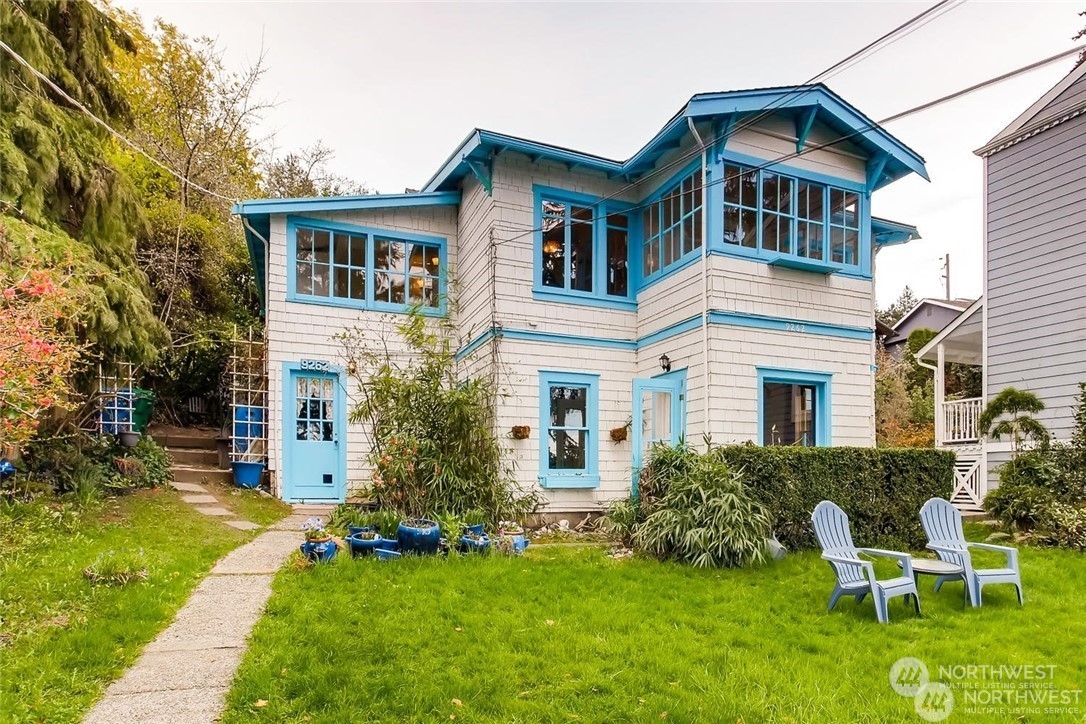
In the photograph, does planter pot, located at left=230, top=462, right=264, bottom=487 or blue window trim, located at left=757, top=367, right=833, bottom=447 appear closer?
blue window trim, located at left=757, top=367, right=833, bottom=447

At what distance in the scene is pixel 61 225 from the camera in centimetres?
785

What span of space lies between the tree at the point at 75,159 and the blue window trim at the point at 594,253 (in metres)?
5.29

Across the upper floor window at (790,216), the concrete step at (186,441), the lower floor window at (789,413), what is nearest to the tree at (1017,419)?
the lower floor window at (789,413)

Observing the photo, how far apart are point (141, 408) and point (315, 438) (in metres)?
3.34

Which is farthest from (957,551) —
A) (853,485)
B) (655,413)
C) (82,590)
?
(82,590)

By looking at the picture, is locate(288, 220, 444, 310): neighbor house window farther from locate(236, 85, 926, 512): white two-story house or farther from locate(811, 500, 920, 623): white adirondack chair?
locate(811, 500, 920, 623): white adirondack chair

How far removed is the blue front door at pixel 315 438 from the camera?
32.7 ft

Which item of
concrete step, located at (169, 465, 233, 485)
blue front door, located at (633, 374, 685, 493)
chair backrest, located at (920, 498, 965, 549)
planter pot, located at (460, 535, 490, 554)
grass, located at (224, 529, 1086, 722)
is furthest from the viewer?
concrete step, located at (169, 465, 233, 485)

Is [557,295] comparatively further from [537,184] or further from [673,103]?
[673,103]

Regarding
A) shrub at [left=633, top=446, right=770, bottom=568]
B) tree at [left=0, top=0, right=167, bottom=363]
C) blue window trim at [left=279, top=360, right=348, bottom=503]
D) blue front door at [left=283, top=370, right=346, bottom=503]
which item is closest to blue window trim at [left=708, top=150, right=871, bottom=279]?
shrub at [left=633, top=446, right=770, bottom=568]

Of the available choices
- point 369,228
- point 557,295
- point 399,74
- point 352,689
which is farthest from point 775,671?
point 399,74

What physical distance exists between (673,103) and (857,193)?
154 inches

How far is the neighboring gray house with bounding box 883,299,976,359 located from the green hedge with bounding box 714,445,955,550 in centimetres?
1786

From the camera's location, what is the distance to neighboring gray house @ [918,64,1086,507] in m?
10.5
